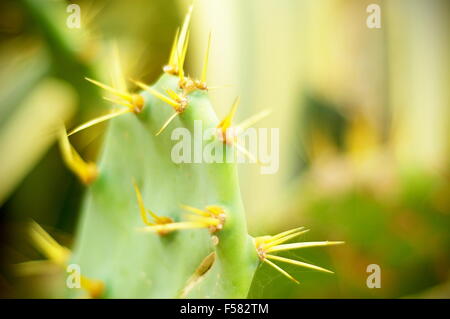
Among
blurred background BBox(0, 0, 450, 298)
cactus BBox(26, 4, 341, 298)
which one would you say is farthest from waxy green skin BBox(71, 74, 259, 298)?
blurred background BBox(0, 0, 450, 298)

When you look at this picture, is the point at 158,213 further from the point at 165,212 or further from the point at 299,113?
the point at 299,113

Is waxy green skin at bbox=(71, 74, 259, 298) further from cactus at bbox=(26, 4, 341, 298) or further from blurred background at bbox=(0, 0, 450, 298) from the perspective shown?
blurred background at bbox=(0, 0, 450, 298)

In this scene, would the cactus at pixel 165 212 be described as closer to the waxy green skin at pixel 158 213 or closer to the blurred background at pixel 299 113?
the waxy green skin at pixel 158 213

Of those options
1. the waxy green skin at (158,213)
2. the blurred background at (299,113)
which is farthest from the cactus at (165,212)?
the blurred background at (299,113)

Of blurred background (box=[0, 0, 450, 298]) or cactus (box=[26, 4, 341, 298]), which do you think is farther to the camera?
blurred background (box=[0, 0, 450, 298])

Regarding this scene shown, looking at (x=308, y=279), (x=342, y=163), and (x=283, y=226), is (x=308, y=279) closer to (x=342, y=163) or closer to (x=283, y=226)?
(x=283, y=226)

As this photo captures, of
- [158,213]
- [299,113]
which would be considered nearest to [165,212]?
[158,213]
